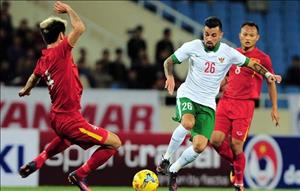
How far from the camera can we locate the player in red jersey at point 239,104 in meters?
13.1

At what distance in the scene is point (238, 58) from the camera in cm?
1223

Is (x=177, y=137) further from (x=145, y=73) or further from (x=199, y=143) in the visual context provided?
(x=145, y=73)

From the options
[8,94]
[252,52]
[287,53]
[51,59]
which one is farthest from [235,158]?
[287,53]

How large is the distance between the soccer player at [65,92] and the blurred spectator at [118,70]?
819cm

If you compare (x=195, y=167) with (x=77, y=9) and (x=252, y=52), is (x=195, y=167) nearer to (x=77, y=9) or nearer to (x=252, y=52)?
(x=252, y=52)

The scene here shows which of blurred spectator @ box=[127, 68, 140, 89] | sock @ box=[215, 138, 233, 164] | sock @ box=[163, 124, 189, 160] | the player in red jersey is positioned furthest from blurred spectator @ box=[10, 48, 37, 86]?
sock @ box=[163, 124, 189, 160]

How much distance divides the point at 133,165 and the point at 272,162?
234 centimetres

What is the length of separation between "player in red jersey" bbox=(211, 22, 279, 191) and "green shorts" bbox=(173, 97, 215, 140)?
2.73ft

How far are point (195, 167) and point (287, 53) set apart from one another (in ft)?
26.5

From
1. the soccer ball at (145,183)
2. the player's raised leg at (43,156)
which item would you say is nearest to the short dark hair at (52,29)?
the player's raised leg at (43,156)

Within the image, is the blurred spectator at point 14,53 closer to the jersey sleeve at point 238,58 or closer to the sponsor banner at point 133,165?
the sponsor banner at point 133,165

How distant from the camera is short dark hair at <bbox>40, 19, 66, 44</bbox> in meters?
11.0

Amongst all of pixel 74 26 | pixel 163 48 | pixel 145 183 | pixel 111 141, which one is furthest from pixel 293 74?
pixel 74 26

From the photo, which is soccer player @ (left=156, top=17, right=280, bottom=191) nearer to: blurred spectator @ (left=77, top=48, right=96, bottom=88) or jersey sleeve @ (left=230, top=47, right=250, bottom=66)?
jersey sleeve @ (left=230, top=47, right=250, bottom=66)
